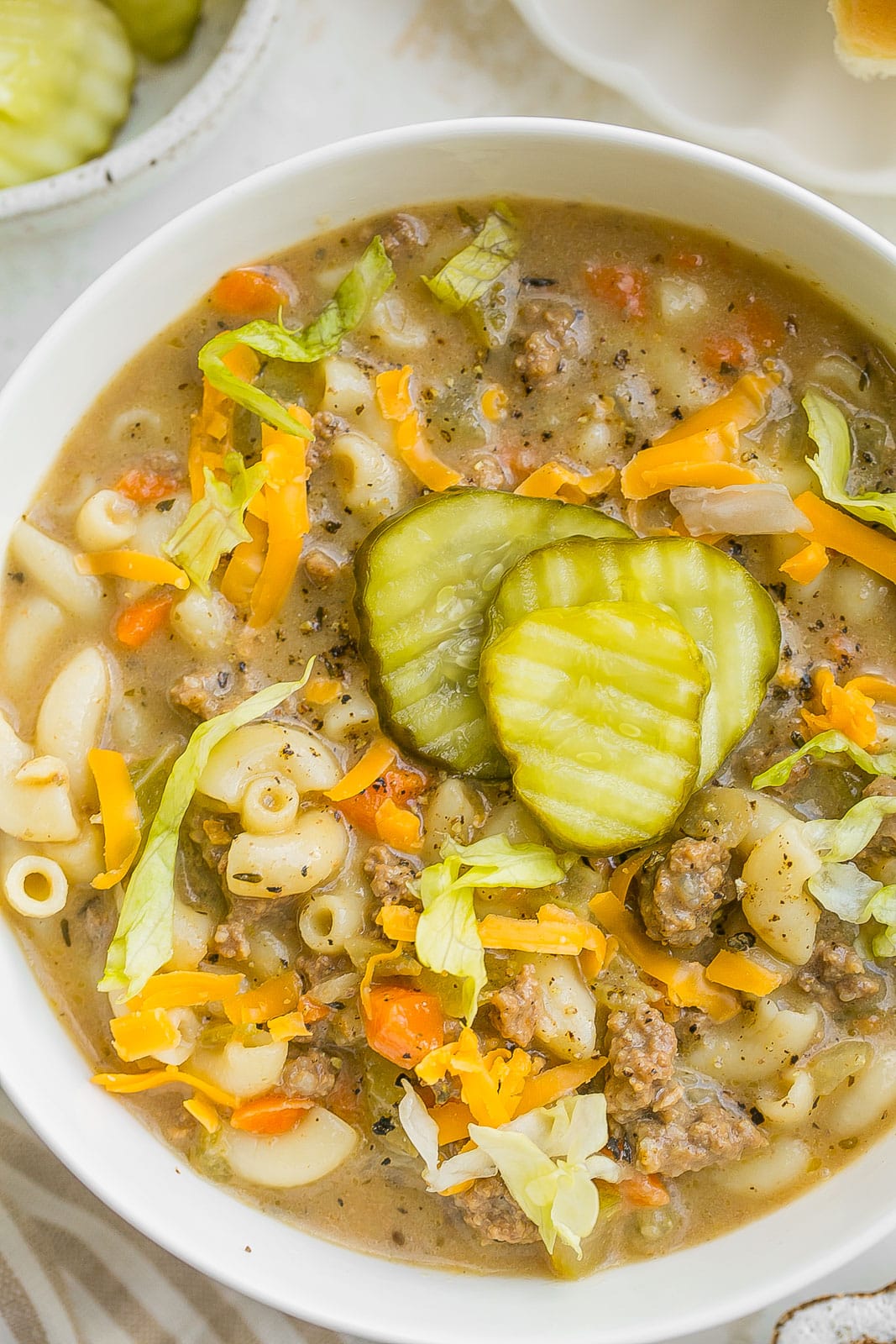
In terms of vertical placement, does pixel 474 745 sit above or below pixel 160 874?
above

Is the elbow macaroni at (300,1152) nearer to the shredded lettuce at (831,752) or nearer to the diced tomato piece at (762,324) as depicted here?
the shredded lettuce at (831,752)

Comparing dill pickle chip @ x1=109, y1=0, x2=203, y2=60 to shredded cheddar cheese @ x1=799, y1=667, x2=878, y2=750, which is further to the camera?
dill pickle chip @ x1=109, y1=0, x2=203, y2=60

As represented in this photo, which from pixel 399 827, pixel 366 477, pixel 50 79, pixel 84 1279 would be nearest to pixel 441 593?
pixel 366 477

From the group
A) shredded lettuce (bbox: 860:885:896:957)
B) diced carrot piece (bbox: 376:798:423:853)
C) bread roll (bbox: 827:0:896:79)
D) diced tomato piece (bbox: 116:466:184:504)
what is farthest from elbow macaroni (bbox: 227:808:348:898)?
bread roll (bbox: 827:0:896:79)

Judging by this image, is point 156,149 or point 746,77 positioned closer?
point 156,149

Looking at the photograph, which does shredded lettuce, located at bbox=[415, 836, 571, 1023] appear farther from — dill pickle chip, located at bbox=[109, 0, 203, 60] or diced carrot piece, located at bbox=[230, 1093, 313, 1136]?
dill pickle chip, located at bbox=[109, 0, 203, 60]

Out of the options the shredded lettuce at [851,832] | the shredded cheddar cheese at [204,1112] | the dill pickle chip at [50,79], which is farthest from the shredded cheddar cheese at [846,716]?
the dill pickle chip at [50,79]

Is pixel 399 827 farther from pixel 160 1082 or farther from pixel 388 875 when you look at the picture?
pixel 160 1082

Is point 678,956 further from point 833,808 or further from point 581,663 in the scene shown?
point 581,663
